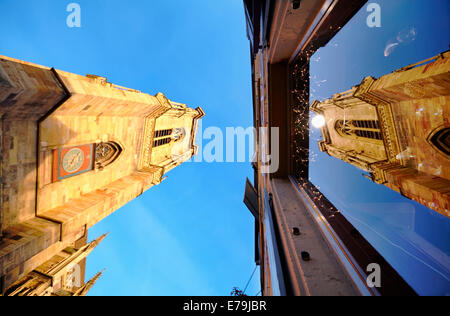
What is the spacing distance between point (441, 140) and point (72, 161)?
60.4ft

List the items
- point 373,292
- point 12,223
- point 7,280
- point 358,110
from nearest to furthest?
1. point 373,292
2. point 7,280
3. point 12,223
4. point 358,110

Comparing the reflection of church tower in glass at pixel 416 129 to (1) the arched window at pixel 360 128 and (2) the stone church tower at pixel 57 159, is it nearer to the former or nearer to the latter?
(1) the arched window at pixel 360 128

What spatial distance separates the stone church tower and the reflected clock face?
0.05 metres

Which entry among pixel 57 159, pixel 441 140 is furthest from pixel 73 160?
pixel 441 140

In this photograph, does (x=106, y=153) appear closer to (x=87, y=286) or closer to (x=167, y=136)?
(x=167, y=136)

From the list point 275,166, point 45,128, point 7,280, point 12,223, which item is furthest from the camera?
point 275,166

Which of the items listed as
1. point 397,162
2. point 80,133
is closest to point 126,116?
point 80,133

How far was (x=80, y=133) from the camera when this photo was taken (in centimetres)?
896

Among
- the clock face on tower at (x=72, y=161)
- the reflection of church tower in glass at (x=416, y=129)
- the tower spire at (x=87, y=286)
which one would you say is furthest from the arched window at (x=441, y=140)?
the tower spire at (x=87, y=286)

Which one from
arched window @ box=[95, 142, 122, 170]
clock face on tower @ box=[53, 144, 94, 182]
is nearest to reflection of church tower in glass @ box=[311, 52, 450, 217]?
clock face on tower @ box=[53, 144, 94, 182]

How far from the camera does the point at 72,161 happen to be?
8.80 m

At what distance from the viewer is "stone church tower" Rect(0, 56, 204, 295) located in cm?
576
